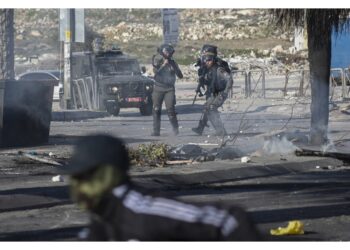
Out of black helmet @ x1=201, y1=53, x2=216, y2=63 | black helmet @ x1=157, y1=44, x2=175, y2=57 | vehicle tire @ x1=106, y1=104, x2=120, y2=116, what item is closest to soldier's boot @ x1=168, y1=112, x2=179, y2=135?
black helmet @ x1=157, y1=44, x2=175, y2=57

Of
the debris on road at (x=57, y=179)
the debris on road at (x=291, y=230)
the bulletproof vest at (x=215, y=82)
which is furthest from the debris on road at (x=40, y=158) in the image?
the debris on road at (x=291, y=230)

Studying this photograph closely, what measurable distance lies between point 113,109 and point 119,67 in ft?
4.27

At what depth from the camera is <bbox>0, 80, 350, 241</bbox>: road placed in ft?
34.5

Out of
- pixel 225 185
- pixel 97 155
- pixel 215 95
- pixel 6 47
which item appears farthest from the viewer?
pixel 6 47

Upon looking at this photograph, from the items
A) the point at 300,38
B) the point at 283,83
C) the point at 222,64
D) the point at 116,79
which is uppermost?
the point at 300,38

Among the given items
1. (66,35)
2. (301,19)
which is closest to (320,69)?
(301,19)

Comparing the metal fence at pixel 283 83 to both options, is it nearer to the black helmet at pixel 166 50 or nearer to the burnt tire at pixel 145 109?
the burnt tire at pixel 145 109

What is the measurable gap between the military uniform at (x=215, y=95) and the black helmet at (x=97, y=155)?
15595 millimetres

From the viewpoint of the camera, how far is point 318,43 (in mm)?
16453

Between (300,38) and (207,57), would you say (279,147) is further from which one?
(300,38)

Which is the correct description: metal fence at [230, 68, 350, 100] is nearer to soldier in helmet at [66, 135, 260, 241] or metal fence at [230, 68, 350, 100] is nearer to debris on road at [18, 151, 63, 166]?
debris on road at [18, 151, 63, 166]

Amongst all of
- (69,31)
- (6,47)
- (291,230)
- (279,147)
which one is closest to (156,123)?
(279,147)

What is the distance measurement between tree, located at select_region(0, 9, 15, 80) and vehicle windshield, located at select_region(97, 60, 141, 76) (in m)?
4.45

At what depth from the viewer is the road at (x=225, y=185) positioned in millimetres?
10508
